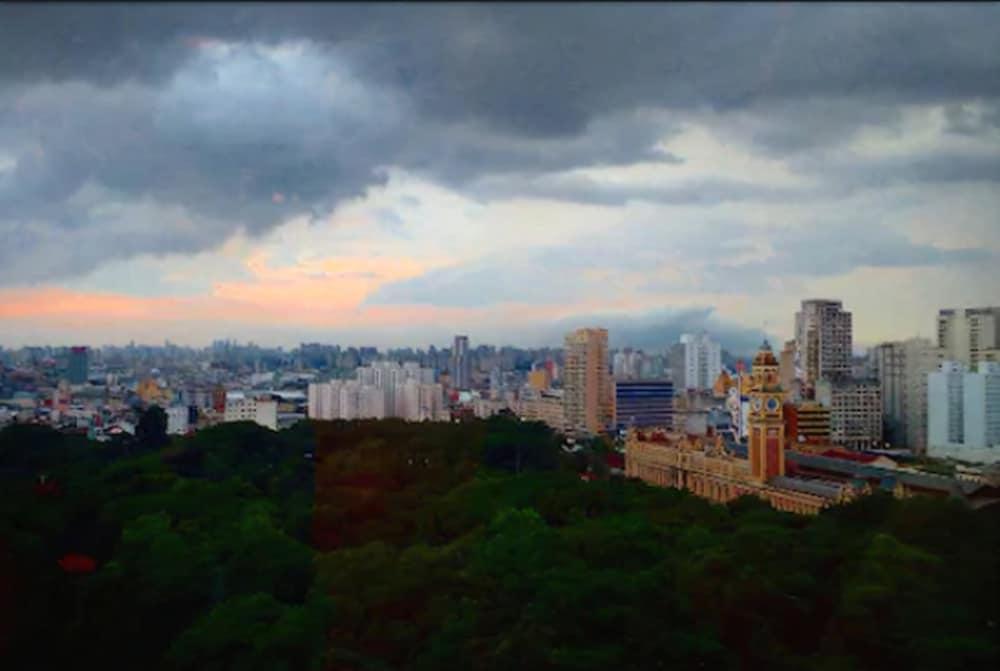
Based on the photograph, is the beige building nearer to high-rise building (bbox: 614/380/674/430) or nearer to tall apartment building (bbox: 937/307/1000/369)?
high-rise building (bbox: 614/380/674/430)

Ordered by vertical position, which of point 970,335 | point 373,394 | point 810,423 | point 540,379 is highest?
point 970,335

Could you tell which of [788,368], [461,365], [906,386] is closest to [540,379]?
[788,368]

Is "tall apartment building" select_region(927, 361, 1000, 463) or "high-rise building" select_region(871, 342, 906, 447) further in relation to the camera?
"high-rise building" select_region(871, 342, 906, 447)

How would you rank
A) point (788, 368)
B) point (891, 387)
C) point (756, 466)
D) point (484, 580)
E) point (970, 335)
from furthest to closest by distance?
point (788, 368) → point (891, 387) → point (756, 466) → point (970, 335) → point (484, 580)

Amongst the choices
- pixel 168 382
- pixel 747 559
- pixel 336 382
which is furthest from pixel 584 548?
pixel 168 382

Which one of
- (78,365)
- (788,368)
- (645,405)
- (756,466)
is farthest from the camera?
(645,405)

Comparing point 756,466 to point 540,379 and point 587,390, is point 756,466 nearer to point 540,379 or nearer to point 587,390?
point 540,379

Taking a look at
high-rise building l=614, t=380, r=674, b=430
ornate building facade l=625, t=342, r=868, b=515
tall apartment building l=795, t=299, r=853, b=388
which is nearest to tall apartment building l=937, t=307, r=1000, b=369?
tall apartment building l=795, t=299, r=853, b=388
